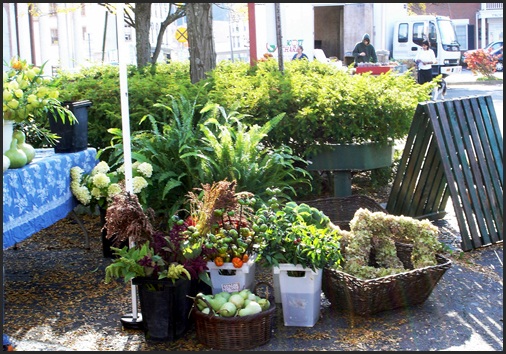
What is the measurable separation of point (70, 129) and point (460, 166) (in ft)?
10.6

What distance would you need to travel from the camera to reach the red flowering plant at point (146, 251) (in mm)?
4445

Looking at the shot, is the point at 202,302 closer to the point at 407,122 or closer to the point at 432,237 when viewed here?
the point at 432,237

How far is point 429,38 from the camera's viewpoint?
93.8 ft

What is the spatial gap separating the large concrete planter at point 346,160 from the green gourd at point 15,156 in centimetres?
312

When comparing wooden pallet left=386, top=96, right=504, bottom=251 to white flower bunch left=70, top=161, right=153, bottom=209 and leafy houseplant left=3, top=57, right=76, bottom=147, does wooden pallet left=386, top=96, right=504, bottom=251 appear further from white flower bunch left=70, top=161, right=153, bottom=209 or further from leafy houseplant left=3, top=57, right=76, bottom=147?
leafy houseplant left=3, top=57, right=76, bottom=147

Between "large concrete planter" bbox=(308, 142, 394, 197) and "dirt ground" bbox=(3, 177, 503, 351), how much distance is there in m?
1.56

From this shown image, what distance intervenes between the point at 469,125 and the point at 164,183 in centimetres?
263

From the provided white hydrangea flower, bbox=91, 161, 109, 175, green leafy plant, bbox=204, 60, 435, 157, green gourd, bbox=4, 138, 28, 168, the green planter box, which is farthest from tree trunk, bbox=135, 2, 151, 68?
green gourd, bbox=4, 138, 28, 168

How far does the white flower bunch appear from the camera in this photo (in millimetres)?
6121

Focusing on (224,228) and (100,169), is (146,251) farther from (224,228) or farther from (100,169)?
(100,169)

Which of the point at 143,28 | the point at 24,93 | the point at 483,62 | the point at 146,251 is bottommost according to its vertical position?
the point at 146,251

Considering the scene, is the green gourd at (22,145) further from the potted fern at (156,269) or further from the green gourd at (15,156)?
the potted fern at (156,269)

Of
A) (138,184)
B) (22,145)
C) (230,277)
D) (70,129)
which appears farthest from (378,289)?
(70,129)

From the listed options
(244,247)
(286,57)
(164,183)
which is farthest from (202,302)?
(286,57)
